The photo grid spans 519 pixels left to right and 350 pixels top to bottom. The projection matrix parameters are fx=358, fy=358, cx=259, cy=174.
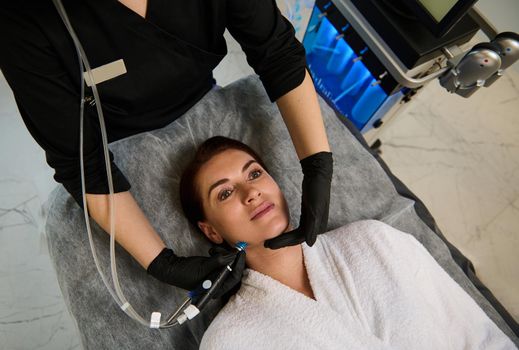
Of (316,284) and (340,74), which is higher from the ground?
(340,74)

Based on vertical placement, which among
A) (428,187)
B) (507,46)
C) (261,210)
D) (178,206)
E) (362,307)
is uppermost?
(178,206)

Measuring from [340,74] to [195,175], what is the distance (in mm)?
908

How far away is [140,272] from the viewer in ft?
3.54

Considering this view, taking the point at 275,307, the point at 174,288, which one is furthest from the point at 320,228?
the point at 174,288

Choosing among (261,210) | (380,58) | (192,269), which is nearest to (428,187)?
(380,58)

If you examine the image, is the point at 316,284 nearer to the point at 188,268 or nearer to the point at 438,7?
the point at 188,268

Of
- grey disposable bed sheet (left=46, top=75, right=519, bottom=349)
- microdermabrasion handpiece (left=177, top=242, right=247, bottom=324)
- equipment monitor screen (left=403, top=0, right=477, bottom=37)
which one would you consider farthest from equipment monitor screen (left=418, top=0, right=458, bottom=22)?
microdermabrasion handpiece (left=177, top=242, right=247, bottom=324)

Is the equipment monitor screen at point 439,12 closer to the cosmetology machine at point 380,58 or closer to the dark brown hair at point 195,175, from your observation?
the cosmetology machine at point 380,58

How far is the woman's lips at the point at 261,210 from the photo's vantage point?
0.98 m

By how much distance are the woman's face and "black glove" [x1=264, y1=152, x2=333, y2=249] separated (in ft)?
0.13

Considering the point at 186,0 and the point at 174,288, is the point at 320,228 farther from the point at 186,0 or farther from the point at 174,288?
the point at 186,0

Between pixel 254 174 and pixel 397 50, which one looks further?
pixel 397 50

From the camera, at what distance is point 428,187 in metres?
1.96

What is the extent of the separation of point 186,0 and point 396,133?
1588mm
